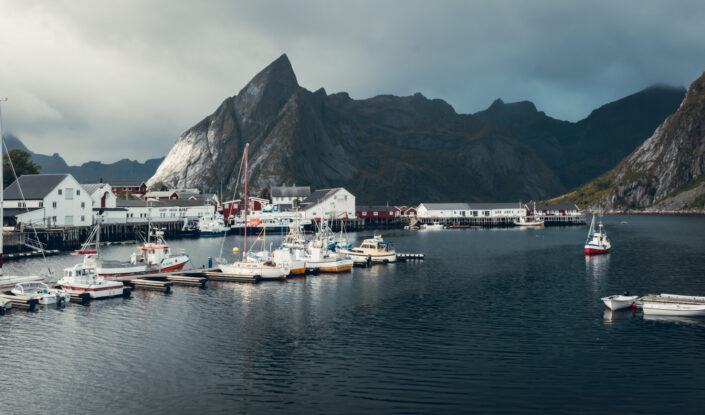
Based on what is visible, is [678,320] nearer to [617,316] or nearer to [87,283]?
[617,316]

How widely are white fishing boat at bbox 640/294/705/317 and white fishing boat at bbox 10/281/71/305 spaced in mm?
54744

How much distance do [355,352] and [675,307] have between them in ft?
99.7

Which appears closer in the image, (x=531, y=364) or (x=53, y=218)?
(x=531, y=364)

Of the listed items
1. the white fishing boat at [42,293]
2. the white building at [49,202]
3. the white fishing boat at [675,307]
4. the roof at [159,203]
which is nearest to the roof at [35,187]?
the white building at [49,202]

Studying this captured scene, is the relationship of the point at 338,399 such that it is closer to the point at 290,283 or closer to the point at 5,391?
the point at 5,391

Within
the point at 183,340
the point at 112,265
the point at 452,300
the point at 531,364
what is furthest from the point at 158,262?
the point at 531,364

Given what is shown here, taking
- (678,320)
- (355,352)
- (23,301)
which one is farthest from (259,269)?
(678,320)

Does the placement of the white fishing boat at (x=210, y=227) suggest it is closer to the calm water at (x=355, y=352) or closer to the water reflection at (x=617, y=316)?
the calm water at (x=355, y=352)

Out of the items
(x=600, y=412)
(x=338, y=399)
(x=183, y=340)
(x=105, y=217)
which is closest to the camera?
(x=600, y=412)

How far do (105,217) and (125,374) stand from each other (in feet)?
384

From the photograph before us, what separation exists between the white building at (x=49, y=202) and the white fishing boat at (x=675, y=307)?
112620mm

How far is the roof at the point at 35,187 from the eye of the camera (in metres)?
116

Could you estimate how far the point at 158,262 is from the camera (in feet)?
233

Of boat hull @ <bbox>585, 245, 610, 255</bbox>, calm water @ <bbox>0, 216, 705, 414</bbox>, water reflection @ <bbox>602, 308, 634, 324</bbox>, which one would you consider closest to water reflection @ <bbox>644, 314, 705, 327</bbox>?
calm water @ <bbox>0, 216, 705, 414</bbox>
